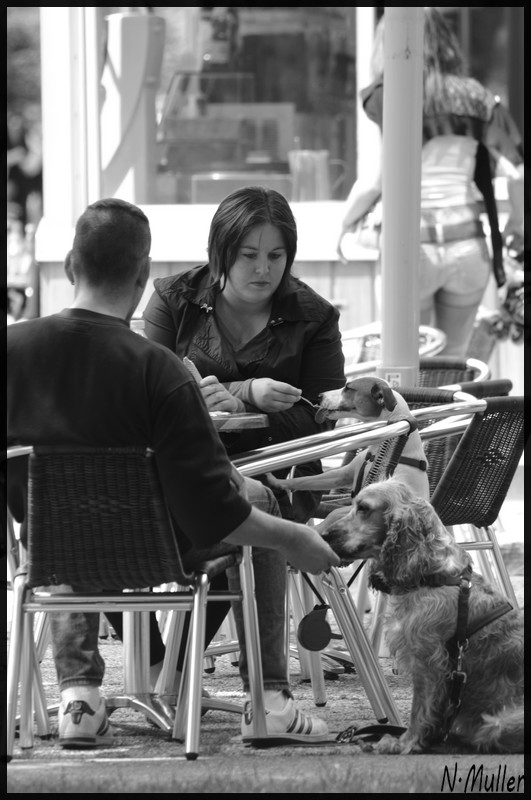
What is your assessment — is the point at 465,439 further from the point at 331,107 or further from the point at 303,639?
the point at 331,107

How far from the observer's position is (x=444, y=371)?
18.9ft

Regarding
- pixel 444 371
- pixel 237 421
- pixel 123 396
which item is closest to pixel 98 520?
pixel 123 396

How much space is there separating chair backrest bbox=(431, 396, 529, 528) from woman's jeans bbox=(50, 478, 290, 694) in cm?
83

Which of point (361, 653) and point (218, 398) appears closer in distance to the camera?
point (361, 653)

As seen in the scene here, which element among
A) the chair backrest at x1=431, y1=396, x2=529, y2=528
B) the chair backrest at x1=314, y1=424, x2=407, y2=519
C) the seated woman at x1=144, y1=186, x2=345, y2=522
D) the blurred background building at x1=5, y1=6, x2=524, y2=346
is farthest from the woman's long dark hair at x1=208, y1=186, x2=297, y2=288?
the blurred background building at x1=5, y1=6, x2=524, y2=346

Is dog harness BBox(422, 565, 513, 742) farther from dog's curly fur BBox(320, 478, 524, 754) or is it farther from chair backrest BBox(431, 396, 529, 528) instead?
chair backrest BBox(431, 396, 529, 528)

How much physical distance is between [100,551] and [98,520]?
75 mm

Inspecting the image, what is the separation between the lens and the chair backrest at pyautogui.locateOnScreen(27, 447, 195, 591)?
10.2 feet

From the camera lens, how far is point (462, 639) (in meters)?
3.38

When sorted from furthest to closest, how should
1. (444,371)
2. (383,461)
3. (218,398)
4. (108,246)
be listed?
(444,371) → (383,461) → (218,398) → (108,246)

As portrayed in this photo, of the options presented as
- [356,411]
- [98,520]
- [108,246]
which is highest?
[108,246]

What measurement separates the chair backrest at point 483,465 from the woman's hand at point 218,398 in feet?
2.62

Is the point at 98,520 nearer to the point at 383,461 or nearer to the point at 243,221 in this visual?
the point at 383,461

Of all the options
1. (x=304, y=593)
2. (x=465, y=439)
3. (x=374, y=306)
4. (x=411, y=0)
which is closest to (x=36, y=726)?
(x=304, y=593)
